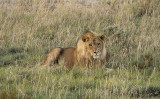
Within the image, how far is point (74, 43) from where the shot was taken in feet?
28.8

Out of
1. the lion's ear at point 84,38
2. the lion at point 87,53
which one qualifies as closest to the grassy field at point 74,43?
the lion at point 87,53

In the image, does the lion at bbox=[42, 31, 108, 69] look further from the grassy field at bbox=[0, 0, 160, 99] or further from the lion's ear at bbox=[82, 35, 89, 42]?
the grassy field at bbox=[0, 0, 160, 99]

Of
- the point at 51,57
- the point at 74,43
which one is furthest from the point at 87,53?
the point at 74,43

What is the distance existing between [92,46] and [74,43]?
2113mm

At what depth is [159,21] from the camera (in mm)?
10461

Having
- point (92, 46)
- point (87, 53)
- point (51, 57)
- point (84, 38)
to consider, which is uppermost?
point (84, 38)

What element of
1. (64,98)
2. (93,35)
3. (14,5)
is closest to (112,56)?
(93,35)

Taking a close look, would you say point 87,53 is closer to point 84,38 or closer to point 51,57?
point 84,38

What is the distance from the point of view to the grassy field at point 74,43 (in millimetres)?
5145

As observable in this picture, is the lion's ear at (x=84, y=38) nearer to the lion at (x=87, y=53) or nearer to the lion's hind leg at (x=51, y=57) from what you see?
the lion at (x=87, y=53)

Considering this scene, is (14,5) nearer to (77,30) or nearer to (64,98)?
(77,30)

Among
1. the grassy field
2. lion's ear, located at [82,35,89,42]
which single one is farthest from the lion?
the grassy field

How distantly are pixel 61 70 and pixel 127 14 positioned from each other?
16.4 ft

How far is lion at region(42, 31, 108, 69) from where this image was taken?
6699 mm
